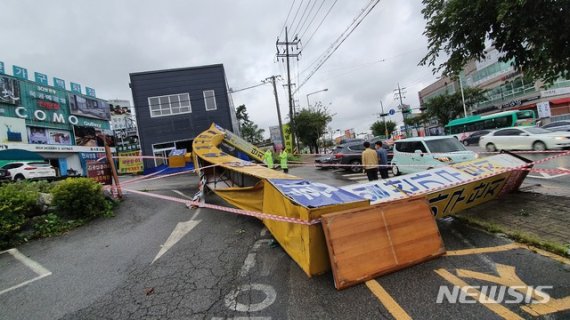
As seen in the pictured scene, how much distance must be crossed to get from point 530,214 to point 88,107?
4504 centimetres

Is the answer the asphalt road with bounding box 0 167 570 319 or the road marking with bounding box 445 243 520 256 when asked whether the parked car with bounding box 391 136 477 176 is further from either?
the road marking with bounding box 445 243 520 256

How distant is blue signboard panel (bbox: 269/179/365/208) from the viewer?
3703 mm

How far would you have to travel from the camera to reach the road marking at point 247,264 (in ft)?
13.1

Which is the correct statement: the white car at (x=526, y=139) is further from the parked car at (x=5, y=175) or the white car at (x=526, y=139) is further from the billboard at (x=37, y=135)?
the billboard at (x=37, y=135)

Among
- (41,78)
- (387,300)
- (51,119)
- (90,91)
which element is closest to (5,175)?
(387,300)

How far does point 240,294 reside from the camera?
343 centimetres

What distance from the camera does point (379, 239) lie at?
3.48 metres

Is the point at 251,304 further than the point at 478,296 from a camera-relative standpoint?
Yes

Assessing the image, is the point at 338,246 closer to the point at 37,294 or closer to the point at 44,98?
the point at 37,294

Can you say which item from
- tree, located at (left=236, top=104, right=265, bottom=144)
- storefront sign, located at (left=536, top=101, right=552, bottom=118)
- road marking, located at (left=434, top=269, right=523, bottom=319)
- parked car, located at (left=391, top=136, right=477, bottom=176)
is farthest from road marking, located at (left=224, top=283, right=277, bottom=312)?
tree, located at (left=236, top=104, right=265, bottom=144)

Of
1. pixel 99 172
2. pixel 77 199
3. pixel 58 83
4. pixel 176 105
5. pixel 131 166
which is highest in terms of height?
pixel 58 83

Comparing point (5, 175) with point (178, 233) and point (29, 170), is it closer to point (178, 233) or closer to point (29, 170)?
point (29, 170)

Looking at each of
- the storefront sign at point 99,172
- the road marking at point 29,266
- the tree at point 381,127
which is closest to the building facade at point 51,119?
the storefront sign at point 99,172

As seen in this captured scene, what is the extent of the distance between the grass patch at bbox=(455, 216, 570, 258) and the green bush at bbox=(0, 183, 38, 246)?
29.7ft
